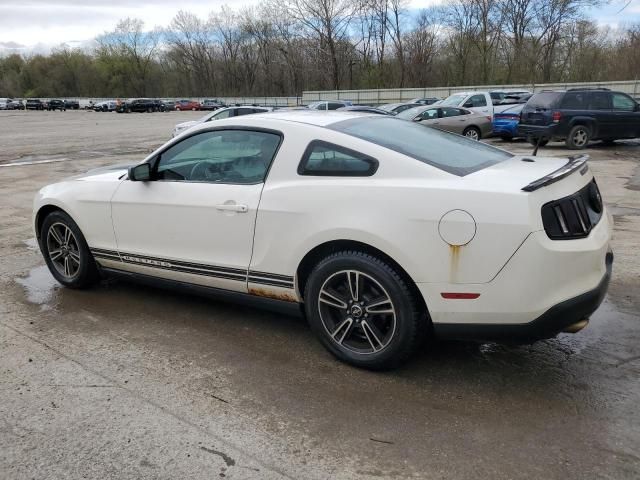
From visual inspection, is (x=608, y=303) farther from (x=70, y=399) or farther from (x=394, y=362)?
(x=70, y=399)

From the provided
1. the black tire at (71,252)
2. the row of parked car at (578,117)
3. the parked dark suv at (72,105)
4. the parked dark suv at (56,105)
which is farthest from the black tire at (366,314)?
the parked dark suv at (72,105)

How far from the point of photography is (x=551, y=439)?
277 centimetres

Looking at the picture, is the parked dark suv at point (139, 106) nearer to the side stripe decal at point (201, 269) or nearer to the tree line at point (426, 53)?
the tree line at point (426, 53)

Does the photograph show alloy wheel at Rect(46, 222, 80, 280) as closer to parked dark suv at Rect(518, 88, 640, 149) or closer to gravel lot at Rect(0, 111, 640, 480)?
gravel lot at Rect(0, 111, 640, 480)

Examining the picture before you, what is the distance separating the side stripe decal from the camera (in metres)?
3.72

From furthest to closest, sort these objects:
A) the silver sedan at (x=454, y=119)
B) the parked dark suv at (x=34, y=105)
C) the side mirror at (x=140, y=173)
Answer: the parked dark suv at (x=34, y=105)
the silver sedan at (x=454, y=119)
the side mirror at (x=140, y=173)

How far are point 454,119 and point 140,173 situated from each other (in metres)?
15.5

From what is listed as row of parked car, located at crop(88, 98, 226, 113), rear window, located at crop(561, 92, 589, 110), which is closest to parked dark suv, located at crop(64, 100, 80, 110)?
row of parked car, located at crop(88, 98, 226, 113)

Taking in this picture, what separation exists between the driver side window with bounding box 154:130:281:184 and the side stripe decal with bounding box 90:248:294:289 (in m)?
0.62

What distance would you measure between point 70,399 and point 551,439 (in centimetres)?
262

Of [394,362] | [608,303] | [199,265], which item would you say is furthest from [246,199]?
[608,303]

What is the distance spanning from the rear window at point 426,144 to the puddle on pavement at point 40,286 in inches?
120

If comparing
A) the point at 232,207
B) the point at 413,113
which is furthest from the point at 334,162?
the point at 413,113

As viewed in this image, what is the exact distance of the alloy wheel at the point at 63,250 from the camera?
5.02 m
